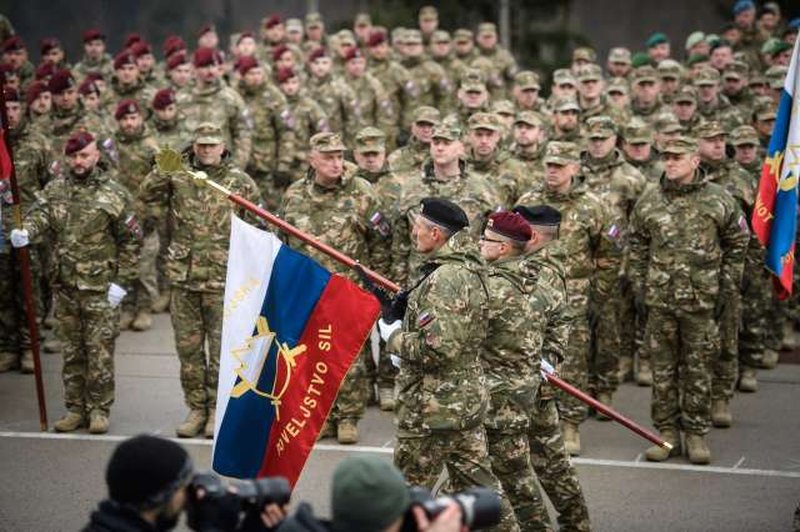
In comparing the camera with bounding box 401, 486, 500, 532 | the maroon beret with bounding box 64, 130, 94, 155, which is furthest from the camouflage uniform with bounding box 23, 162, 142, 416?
the camera with bounding box 401, 486, 500, 532

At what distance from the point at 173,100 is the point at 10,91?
1786mm

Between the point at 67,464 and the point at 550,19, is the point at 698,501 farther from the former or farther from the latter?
the point at 550,19

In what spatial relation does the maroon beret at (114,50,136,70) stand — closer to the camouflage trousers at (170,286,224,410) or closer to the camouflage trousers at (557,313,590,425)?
the camouflage trousers at (170,286,224,410)

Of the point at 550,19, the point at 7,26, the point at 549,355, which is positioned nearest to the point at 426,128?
the point at 549,355

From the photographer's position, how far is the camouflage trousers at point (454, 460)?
785 cm

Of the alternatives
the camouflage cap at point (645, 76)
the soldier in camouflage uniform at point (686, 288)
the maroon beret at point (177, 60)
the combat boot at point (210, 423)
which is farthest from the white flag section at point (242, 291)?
the maroon beret at point (177, 60)

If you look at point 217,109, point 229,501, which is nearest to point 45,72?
point 217,109

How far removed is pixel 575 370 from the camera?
10.9m

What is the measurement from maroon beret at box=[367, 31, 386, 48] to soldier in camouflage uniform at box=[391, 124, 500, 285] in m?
8.78

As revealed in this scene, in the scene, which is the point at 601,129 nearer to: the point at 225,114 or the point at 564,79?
the point at 564,79

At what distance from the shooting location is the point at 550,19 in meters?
25.5

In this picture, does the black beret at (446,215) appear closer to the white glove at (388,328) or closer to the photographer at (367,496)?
the white glove at (388,328)

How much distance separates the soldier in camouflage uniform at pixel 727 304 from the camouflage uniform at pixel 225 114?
208 inches

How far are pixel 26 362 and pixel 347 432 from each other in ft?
12.7
